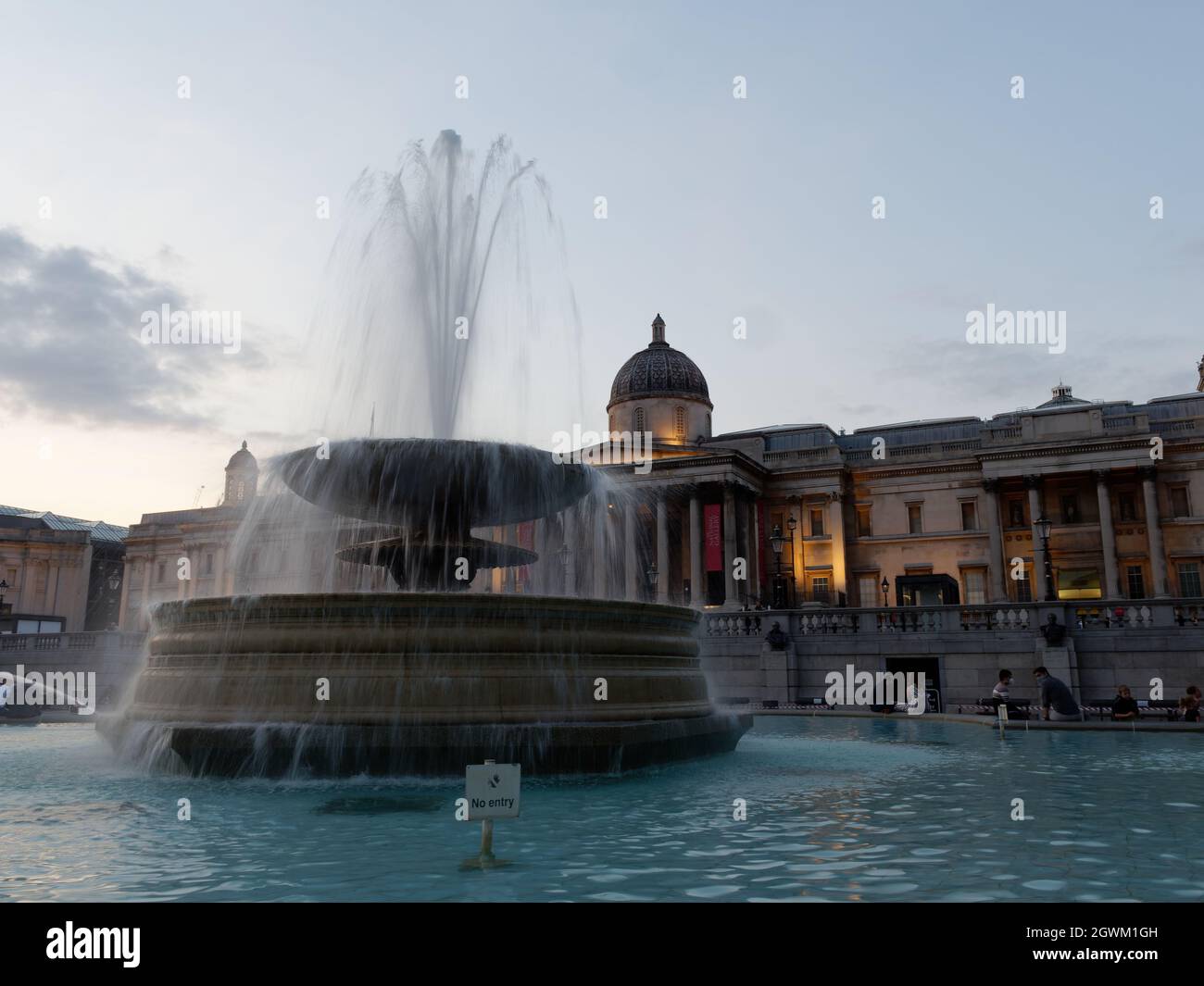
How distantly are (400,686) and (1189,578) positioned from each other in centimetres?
5728

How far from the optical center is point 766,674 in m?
29.0

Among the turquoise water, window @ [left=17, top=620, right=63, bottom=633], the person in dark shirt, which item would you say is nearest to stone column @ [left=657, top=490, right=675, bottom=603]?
the person in dark shirt

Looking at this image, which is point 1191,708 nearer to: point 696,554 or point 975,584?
point 696,554

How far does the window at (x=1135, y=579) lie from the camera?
179 ft

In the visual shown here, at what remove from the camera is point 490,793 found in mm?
5426

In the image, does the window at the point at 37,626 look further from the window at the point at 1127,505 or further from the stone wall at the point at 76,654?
the window at the point at 1127,505

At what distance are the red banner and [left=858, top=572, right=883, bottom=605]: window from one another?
13447 millimetres

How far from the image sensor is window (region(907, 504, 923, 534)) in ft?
Answer: 199

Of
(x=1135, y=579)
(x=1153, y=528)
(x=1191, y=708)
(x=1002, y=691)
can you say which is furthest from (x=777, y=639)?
(x=1135, y=579)

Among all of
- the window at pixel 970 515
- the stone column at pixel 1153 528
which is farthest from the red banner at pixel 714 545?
the stone column at pixel 1153 528
